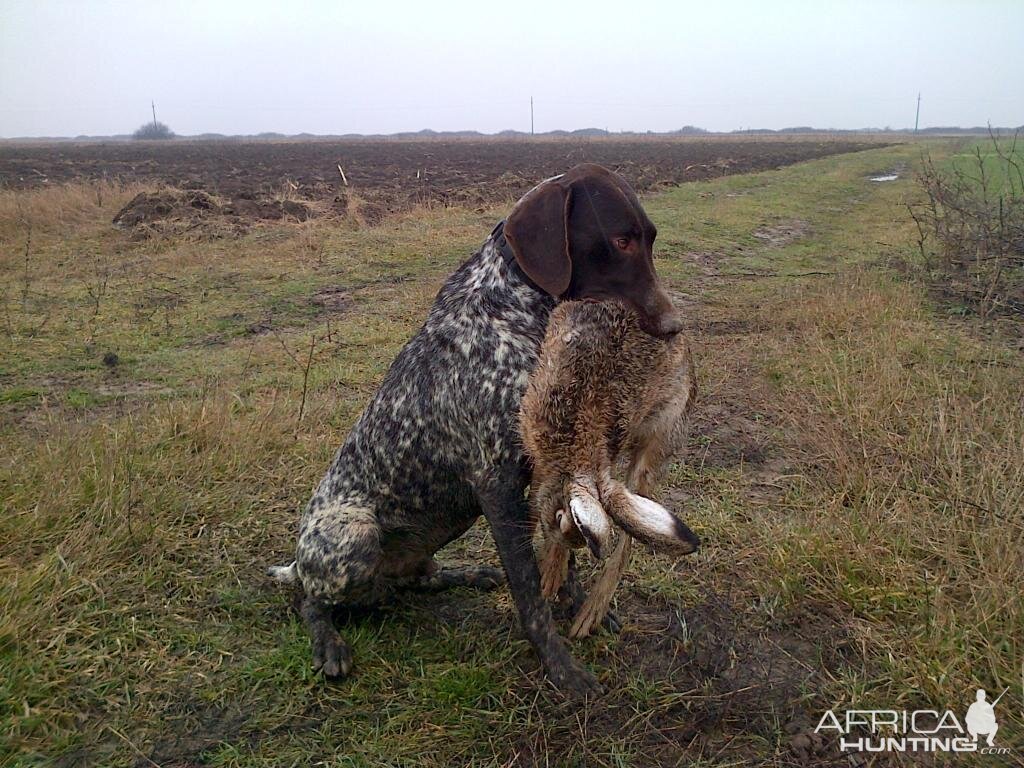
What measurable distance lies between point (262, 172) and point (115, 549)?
30.3 meters

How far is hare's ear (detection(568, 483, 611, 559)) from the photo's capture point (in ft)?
5.95

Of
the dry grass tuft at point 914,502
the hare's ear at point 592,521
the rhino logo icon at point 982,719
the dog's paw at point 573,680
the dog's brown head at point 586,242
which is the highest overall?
the dog's brown head at point 586,242

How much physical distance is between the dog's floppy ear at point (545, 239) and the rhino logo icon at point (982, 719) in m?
1.91

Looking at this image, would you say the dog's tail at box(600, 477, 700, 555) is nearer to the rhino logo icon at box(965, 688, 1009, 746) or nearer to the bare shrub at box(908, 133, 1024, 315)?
the rhino logo icon at box(965, 688, 1009, 746)

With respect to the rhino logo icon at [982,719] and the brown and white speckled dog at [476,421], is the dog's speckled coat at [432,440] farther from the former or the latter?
the rhino logo icon at [982,719]

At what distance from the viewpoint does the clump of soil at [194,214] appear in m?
12.9

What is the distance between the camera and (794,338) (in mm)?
6758

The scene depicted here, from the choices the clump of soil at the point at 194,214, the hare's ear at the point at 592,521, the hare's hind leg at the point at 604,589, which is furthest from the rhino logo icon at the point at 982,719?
the clump of soil at the point at 194,214

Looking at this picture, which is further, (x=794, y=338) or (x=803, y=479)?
(x=794, y=338)

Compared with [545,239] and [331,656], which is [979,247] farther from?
[331,656]

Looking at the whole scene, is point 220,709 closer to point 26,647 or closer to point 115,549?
point 26,647

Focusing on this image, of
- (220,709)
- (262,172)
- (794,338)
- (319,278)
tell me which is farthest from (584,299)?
(262,172)

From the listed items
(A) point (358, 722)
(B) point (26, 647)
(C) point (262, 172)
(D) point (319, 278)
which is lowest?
(A) point (358, 722)

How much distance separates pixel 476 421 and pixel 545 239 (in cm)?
73
